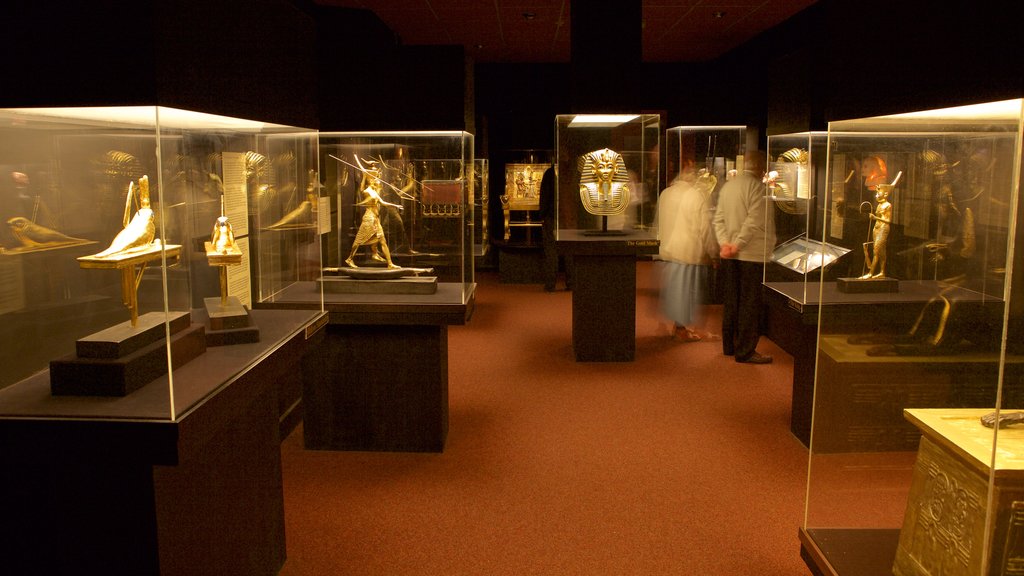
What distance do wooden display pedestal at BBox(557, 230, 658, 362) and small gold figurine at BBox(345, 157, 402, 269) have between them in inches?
83.4

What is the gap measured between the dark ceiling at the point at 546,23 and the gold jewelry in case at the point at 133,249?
21.1 feet

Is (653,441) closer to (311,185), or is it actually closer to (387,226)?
(387,226)

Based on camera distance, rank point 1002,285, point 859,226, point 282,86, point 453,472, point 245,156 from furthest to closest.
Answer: point 453,472 < point 245,156 < point 282,86 < point 859,226 < point 1002,285

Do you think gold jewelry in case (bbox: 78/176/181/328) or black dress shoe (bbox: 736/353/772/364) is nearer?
gold jewelry in case (bbox: 78/176/181/328)

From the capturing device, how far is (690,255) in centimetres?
668

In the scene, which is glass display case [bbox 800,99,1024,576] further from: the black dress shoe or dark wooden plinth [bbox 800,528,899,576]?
the black dress shoe

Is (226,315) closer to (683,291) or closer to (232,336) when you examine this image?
(232,336)

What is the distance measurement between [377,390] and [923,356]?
2.88m

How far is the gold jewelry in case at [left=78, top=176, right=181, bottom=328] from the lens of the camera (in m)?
2.04

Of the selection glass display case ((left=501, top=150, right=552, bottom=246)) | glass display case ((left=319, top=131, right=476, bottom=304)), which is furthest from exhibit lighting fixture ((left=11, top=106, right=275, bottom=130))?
glass display case ((left=501, top=150, right=552, bottom=246))

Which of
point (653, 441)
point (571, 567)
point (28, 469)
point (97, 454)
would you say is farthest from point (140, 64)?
point (653, 441)

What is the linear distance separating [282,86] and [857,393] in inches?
81.7

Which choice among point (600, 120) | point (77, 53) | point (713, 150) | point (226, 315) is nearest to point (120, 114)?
point (77, 53)

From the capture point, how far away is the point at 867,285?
237 centimetres
